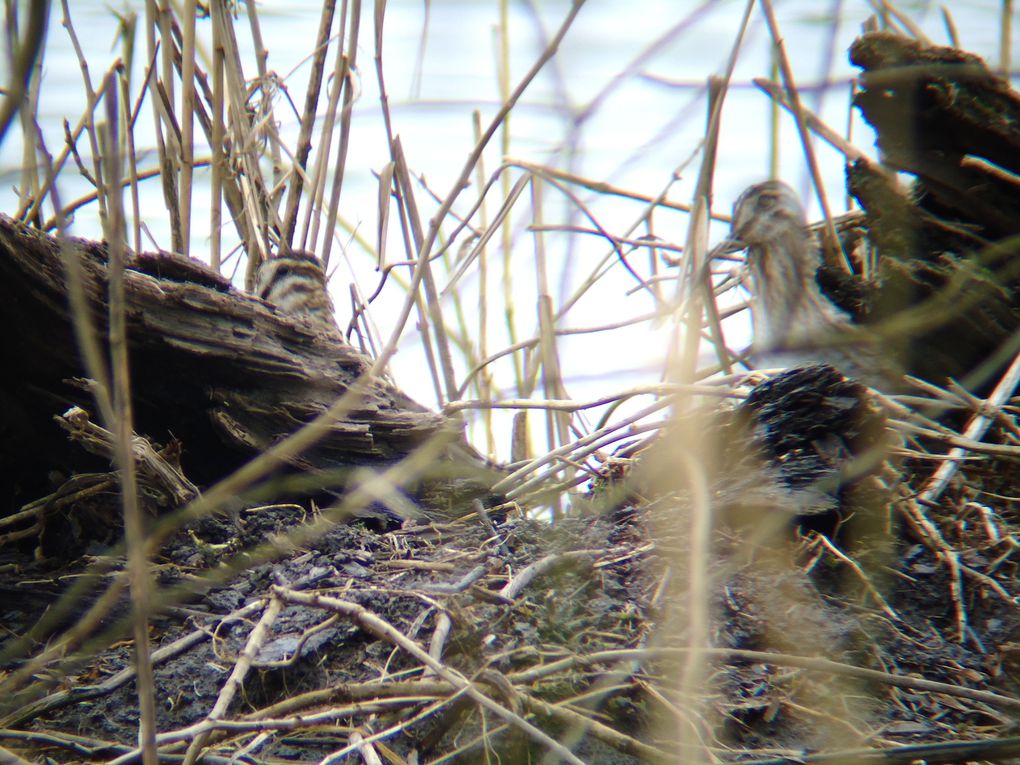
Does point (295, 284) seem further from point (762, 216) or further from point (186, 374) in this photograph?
point (762, 216)

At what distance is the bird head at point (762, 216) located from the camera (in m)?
3.14

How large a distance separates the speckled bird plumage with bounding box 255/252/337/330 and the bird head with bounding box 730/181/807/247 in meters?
1.65

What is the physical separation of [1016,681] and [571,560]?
0.66 meters

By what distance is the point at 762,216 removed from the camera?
3.20 metres

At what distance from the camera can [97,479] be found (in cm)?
151

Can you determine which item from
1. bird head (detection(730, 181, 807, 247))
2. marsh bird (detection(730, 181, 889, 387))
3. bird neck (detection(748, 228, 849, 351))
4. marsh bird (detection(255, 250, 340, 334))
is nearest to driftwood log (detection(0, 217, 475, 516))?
marsh bird (detection(255, 250, 340, 334))

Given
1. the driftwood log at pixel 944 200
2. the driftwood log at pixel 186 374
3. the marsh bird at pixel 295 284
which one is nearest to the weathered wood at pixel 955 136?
the driftwood log at pixel 944 200

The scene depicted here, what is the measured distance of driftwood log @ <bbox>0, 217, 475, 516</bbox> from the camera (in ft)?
5.10

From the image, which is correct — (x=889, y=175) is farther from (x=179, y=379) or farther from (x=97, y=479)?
(x=97, y=479)

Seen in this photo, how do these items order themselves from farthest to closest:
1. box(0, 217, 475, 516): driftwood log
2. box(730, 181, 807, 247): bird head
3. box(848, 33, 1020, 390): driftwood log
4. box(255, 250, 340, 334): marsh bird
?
box(730, 181, 807, 247): bird head, box(255, 250, 340, 334): marsh bird, box(848, 33, 1020, 390): driftwood log, box(0, 217, 475, 516): driftwood log

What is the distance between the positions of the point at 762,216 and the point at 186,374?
2.36m

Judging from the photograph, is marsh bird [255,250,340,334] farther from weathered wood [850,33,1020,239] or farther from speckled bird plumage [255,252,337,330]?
weathered wood [850,33,1020,239]

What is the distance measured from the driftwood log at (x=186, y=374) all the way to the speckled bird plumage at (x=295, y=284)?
1.36 feet

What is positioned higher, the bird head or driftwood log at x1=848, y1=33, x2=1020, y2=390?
the bird head
